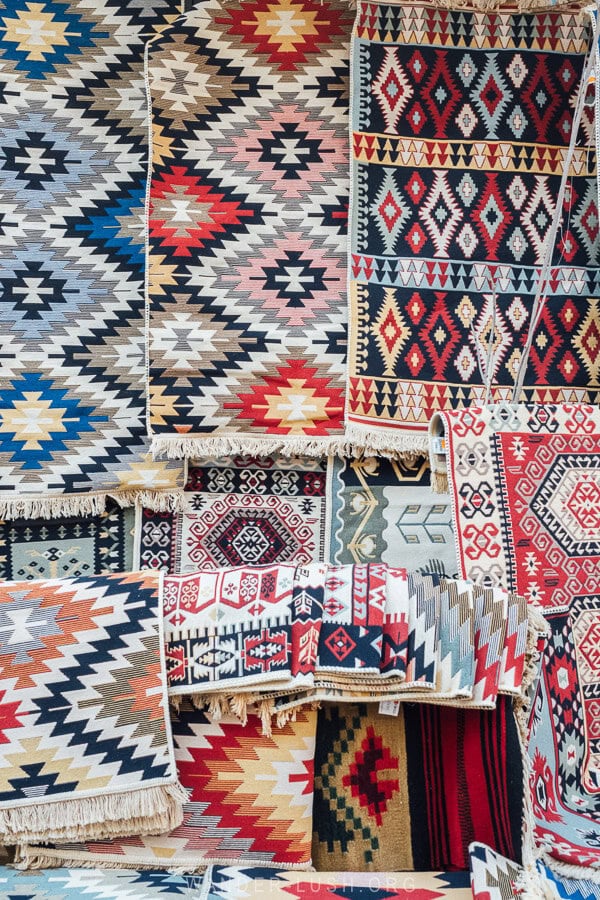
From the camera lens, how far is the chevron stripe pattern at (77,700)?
1514 mm

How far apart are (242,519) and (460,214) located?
1205 millimetres

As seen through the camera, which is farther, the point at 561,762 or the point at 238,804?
the point at 561,762

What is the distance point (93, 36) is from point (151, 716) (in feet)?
7.06

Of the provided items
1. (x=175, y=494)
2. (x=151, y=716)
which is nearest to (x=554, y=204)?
(x=175, y=494)

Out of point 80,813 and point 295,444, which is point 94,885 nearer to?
point 80,813

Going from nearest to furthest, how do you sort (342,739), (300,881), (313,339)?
(300,881) → (342,739) → (313,339)

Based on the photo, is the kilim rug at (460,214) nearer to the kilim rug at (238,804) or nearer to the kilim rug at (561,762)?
the kilim rug at (561,762)

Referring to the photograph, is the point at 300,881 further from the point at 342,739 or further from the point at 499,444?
the point at 499,444

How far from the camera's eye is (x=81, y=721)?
1.53m

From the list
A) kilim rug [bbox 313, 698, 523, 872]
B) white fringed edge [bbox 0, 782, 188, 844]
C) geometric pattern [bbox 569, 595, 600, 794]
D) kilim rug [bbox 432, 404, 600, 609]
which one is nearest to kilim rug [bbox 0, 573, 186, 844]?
white fringed edge [bbox 0, 782, 188, 844]

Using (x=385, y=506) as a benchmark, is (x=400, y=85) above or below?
above

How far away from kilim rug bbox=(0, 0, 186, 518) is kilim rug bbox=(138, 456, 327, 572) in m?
0.12

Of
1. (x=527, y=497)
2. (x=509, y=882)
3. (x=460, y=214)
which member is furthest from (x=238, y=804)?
(x=460, y=214)

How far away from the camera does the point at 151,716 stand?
154 cm
